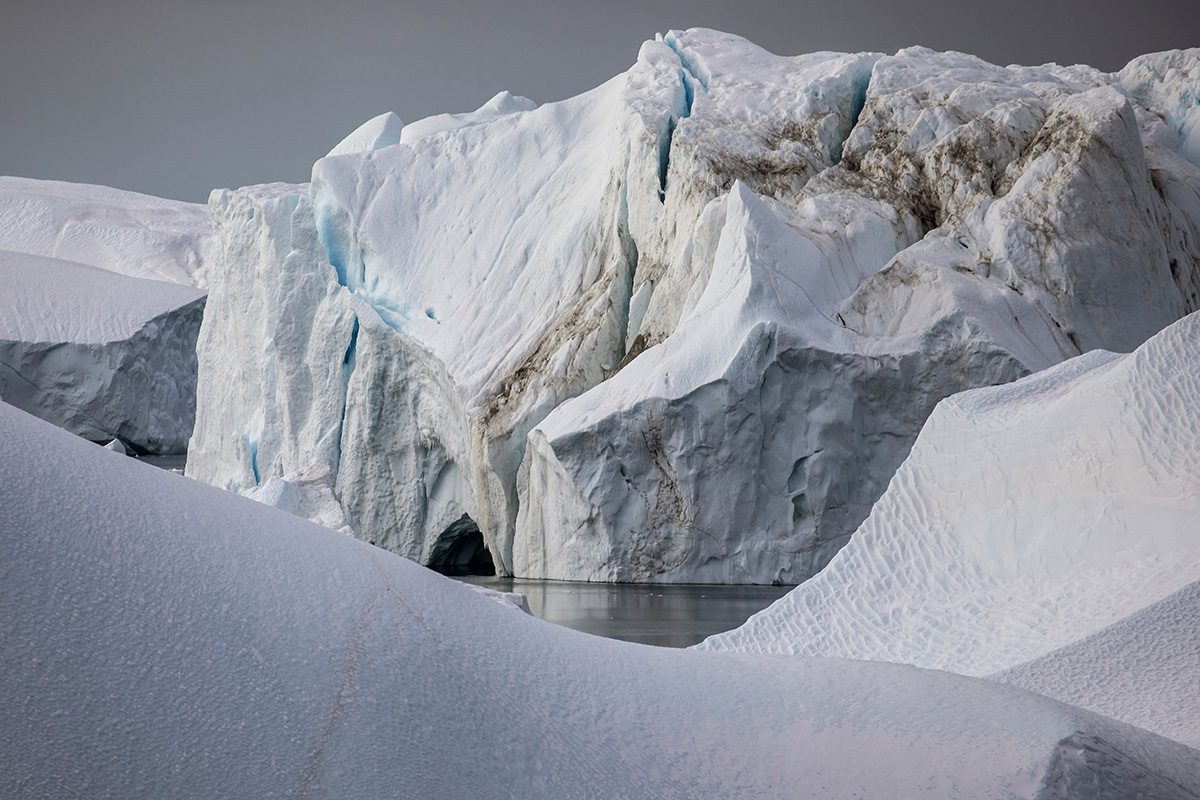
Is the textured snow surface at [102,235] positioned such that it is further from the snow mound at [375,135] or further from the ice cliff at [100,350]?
the snow mound at [375,135]

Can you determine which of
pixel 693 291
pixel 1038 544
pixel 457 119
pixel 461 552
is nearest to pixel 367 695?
pixel 1038 544

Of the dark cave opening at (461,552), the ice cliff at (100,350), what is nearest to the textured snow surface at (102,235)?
the ice cliff at (100,350)

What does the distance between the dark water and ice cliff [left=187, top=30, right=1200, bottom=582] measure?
50cm

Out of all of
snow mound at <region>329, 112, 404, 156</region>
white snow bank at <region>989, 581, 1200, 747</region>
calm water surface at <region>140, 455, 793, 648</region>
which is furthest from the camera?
snow mound at <region>329, 112, 404, 156</region>

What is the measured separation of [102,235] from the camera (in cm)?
2908

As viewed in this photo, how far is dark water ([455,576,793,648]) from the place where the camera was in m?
5.70

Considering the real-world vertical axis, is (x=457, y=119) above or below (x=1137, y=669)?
above

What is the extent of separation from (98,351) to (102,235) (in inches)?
364

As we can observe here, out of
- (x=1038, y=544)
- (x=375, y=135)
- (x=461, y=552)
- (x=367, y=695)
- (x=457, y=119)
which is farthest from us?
(x=375, y=135)

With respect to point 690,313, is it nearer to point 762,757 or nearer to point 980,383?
point 980,383

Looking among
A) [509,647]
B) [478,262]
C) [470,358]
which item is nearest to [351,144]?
[478,262]

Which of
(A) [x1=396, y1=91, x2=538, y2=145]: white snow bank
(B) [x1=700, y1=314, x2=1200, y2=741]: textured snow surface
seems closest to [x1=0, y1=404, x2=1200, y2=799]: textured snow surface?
(B) [x1=700, y1=314, x2=1200, y2=741]: textured snow surface

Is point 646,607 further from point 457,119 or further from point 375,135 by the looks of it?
point 375,135

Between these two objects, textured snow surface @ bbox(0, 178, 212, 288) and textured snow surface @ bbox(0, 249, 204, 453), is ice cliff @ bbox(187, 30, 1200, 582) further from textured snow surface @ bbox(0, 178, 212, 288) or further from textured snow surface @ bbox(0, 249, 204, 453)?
textured snow surface @ bbox(0, 178, 212, 288)
